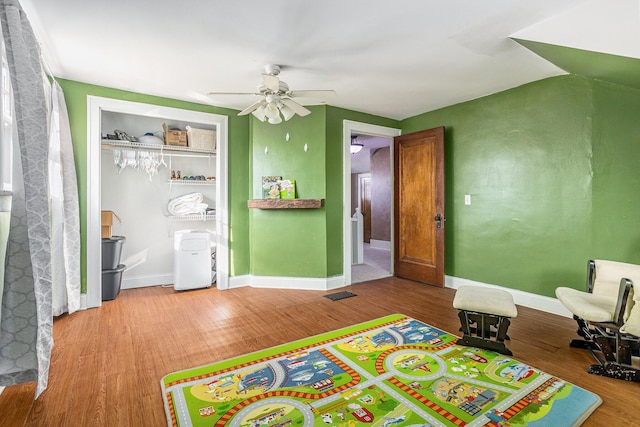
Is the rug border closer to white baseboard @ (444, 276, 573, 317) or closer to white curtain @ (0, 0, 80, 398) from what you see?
white curtain @ (0, 0, 80, 398)

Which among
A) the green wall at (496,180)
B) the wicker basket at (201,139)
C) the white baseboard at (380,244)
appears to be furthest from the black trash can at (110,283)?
the white baseboard at (380,244)

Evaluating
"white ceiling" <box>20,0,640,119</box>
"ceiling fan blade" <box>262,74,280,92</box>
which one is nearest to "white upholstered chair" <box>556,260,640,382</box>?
"white ceiling" <box>20,0,640,119</box>

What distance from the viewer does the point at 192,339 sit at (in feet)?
8.91

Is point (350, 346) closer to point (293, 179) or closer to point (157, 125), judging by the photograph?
point (293, 179)

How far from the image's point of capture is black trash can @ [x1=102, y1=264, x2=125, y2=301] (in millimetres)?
3758

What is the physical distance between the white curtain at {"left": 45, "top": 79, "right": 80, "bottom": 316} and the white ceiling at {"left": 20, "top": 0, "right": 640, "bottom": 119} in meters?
0.50

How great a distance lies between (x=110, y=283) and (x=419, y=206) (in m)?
4.15

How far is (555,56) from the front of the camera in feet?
8.96

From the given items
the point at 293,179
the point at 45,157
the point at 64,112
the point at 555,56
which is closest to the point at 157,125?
the point at 64,112

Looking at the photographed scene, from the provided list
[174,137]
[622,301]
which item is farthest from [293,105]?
[622,301]

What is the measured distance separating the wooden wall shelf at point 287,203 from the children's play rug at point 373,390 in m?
1.99

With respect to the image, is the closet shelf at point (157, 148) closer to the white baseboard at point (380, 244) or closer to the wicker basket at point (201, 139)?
the wicker basket at point (201, 139)

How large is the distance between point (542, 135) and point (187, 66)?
12.4 ft

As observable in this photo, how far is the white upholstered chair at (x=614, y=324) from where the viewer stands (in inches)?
80.7
